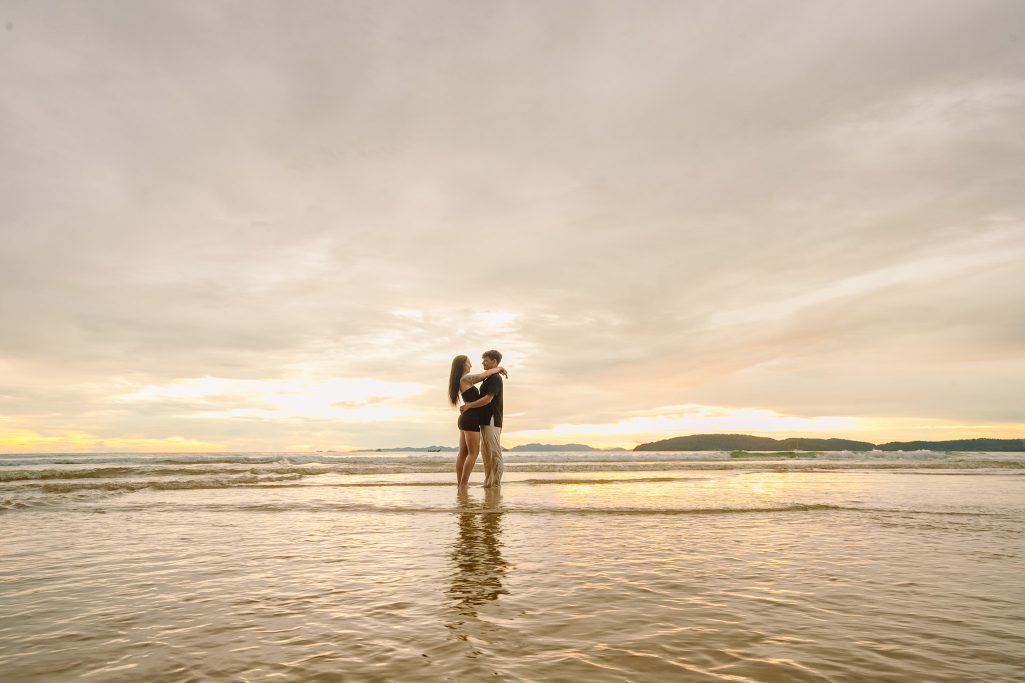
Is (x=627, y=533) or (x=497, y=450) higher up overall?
(x=497, y=450)

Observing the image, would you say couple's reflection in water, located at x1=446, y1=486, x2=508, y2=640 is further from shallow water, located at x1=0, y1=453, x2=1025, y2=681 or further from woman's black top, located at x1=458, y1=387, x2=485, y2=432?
woman's black top, located at x1=458, y1=387, x2=485, y2=432

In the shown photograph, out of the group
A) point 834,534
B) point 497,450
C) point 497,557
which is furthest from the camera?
point 497,450

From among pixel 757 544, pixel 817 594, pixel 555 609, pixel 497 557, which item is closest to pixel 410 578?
pixel 497 557

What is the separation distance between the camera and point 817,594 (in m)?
4.03

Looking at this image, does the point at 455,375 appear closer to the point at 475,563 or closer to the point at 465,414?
the point at 465,414

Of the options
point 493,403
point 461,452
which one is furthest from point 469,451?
point 493,403

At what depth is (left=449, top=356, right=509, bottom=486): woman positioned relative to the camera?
11727mm

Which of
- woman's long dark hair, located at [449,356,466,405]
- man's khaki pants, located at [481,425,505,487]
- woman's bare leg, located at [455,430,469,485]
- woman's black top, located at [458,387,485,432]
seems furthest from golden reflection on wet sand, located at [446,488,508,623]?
woman's long dark hair, located at [449,356,466,405]

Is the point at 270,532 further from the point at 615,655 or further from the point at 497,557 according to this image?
the point at 615,655

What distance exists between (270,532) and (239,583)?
2583 millimetres

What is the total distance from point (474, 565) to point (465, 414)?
680 centimetres

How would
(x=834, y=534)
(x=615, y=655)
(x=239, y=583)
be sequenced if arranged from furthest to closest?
1. (x=834, y=534)
2. (x=239, y=583)
3. (x=615, y=655)

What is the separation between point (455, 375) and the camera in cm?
1201

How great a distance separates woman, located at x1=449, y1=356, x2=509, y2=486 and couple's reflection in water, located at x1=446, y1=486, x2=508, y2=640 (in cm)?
300
